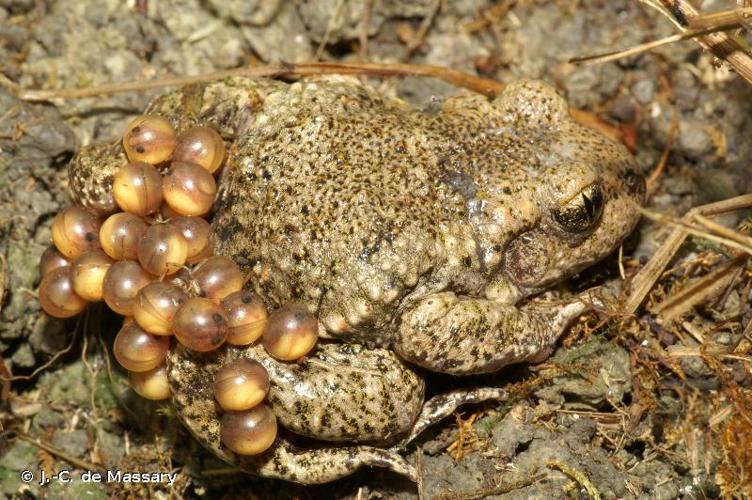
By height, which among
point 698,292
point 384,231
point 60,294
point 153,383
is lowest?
point 153,383

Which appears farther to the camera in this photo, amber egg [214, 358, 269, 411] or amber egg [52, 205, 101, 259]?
amber egg [52, 205, 101, 259]

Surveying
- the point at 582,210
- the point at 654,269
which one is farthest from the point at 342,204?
the point at 654,269

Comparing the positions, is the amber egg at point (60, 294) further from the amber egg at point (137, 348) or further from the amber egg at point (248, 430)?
the amber egg at point (248, 430)

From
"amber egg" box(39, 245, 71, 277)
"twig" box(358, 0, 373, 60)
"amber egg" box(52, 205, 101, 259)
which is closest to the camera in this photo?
"amber egg" box(52, 205, 101, 259)

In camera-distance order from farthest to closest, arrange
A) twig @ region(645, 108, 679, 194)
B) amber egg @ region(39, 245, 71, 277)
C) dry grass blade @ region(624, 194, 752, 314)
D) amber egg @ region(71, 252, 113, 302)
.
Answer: twig @ region(645, 108, 679, 194), dry grass blade @ region(624, 194, 752, 314), amber egg @ region(39, 245, 71, 277), amber egg @ region(71, 252, 113, 302)

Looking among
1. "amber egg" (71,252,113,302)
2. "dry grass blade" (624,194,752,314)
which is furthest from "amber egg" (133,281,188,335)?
"dry grass blade" (624,194,752,314)

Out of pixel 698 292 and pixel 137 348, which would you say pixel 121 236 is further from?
pixel 698 292

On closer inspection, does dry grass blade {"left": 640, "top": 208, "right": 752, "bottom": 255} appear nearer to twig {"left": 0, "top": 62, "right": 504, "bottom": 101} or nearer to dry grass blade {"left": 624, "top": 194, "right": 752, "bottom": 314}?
dry grass blade {"left": 624, "top": 194, "right": 752, "bottom": 314}
